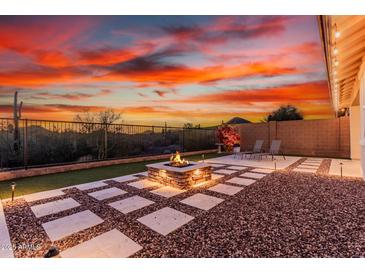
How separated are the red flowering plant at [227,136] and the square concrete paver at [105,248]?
9.98m

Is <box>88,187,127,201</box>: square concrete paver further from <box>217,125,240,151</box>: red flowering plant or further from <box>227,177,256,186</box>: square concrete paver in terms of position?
<box>217,125,240,151</box>: red flowering plant

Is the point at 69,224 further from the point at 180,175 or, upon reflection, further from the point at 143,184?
the point at 180,175

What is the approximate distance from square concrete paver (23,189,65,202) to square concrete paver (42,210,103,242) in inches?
50.5

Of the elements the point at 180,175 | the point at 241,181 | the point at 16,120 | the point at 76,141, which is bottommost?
the point at 241,181

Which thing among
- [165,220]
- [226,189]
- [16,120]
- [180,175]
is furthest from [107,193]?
[16,120]

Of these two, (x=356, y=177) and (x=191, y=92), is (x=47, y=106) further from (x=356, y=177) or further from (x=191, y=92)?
(x=356, y=177)

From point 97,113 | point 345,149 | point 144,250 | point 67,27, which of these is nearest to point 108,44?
point 67,27

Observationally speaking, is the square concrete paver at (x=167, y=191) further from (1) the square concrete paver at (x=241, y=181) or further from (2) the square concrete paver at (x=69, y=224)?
(1) the square concrete paver at (x=241, y=181)

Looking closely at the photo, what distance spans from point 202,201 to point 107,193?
6.65 ft

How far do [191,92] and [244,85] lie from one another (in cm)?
288

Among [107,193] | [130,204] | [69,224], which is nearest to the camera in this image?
[69,224]

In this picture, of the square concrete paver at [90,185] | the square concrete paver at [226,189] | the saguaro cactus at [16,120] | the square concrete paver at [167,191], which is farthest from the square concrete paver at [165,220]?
the saguaro cactus at [16,120]

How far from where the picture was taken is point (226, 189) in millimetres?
4086

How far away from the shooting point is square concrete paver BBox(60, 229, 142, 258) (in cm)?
185
